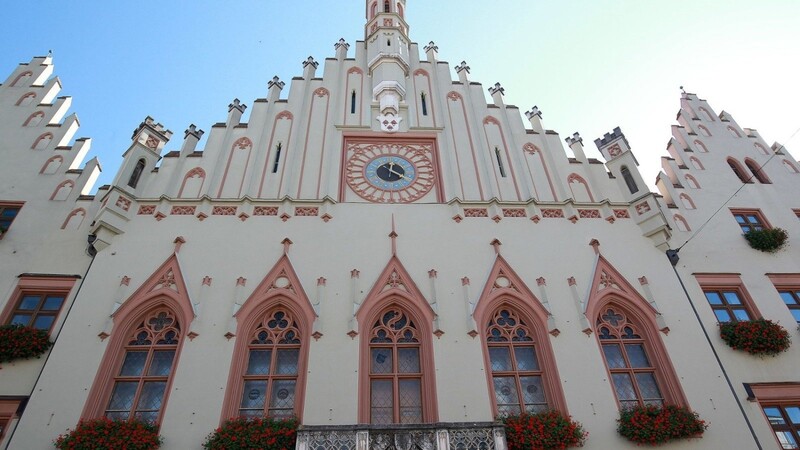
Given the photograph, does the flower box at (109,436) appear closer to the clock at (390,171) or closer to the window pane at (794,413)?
the clock at (390,171)

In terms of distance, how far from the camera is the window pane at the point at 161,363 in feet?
44.0

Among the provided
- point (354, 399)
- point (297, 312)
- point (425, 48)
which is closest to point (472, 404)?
point (354, 399)

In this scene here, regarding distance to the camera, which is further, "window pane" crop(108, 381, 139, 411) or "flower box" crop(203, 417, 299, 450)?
"window pane" crop(108, 381, 139, 411)

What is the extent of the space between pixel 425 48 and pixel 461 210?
10.1m

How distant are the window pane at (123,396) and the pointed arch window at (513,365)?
9092mm

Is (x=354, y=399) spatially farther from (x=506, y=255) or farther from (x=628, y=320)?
(x=628, y=320)

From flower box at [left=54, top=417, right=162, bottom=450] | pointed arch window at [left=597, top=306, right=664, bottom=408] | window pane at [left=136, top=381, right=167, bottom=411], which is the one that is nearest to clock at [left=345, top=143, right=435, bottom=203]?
pointed arch window at [left=597, top=306, right=664, bottom=408]

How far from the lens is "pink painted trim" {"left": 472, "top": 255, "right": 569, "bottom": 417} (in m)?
13.4

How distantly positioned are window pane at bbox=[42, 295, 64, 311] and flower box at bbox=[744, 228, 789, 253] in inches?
820

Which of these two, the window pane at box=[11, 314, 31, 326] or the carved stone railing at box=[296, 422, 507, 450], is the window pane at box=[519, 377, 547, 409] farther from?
the window pane at box=[11, 314, 31, 326]

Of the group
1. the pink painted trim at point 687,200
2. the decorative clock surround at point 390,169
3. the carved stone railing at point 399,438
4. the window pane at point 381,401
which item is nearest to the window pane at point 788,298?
the pink painted trim at point 687,200

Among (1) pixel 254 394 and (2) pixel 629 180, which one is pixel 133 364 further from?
(2) pixel 629 180

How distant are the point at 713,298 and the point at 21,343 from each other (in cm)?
1896

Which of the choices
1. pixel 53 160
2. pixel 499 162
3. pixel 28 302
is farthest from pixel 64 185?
pixel 499 162
